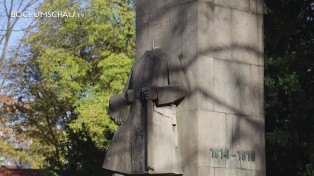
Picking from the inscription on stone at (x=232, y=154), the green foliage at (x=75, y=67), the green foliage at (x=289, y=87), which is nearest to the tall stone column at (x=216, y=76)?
the inscription on stone at (x=232, y=154)

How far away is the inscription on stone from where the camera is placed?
10656mm

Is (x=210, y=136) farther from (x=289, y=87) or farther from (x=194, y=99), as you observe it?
(x=289, y=87)

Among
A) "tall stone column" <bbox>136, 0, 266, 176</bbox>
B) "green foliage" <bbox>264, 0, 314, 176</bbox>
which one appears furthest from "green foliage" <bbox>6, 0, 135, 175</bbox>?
"tall stone column" <bbox>136, 0, 266, 176</bbox>

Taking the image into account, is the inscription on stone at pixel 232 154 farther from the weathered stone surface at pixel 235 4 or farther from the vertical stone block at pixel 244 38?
the weathered stone surface at pixel 235 4

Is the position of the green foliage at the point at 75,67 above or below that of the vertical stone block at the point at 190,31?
above

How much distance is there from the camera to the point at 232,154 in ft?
35.8

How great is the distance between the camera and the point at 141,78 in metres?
11.0

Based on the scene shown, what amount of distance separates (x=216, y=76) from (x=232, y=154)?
1.21 metres

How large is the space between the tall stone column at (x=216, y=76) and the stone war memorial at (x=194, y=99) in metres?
0.01

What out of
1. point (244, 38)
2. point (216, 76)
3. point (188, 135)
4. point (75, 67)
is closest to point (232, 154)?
point (188, 135)

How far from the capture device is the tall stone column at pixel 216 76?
10617mm

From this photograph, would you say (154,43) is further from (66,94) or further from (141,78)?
(66,94)

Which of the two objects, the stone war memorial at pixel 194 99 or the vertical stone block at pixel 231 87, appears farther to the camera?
the vertical stone block at pixel 231 87

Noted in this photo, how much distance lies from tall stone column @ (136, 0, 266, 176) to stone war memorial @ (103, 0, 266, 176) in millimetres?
15
